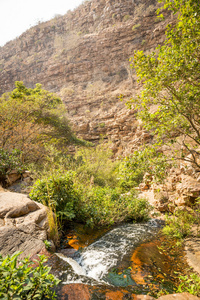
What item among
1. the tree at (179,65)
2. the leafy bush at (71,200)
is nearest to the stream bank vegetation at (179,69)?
the tree at (179,65)

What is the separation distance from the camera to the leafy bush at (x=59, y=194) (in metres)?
4.27

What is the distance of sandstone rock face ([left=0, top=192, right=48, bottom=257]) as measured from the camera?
8.50 feet

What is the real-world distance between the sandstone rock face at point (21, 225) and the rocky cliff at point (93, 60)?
15.8 meters

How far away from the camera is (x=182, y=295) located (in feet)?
6.63

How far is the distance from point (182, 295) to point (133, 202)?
440 centimetres

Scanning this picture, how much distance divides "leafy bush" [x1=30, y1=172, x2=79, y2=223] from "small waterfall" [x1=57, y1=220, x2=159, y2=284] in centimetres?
107

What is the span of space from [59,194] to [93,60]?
3237 cm

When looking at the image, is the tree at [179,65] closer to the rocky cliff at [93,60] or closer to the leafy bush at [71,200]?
the leafy bush at [71,200]

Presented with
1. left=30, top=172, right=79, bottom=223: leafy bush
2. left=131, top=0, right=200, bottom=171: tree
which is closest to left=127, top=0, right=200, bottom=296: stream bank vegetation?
left=131, top=0, right=200, bottom=171: tree

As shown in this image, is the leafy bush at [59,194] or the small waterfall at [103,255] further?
the leafy bush at [59,194]

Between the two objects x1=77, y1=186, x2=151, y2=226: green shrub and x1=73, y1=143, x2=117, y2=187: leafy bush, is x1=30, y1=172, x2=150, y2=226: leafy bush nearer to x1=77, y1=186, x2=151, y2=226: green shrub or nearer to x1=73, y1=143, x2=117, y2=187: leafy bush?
x1=77, y1=186, x2=151, y2=226: green shrub

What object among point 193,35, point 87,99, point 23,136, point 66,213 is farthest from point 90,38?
point 66,213

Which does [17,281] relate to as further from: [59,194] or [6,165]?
[6,165]

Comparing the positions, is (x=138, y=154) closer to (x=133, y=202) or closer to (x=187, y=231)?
(x=187, y=231)
